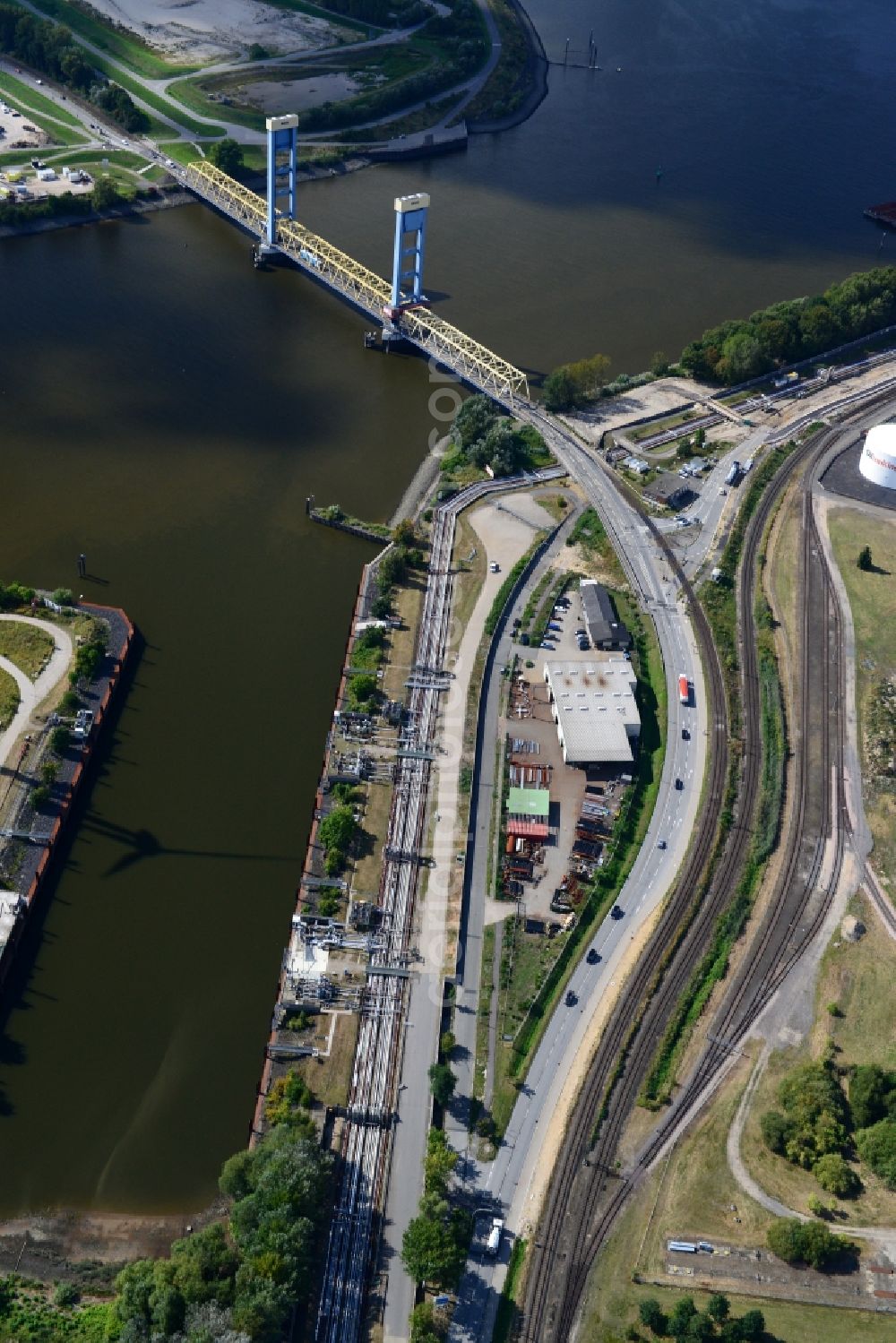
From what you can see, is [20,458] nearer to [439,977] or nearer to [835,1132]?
[439,977]

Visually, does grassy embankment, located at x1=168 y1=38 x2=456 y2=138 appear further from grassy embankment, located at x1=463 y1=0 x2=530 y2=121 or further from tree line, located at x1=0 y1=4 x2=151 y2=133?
tree line, located at x1=0 y1=4 x2=151 y2=133

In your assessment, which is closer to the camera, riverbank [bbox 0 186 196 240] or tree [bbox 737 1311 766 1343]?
tree [bbox 737 1311 766 1343]

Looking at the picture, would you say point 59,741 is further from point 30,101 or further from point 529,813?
point 30,101

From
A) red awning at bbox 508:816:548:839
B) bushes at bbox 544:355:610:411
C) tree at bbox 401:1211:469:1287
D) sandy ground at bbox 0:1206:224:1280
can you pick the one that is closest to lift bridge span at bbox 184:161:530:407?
bushes at bbox 544:355:610:411

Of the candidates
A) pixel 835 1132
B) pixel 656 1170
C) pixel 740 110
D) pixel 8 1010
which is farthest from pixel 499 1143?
pixel 740 110

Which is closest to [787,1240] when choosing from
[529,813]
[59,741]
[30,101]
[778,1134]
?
[778,1134]
